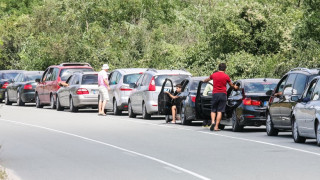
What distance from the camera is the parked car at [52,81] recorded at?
39594 millimetres

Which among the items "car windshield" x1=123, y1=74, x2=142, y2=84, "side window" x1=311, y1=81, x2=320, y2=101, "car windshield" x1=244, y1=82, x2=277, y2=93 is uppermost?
"side window" x1=311, y1=81, x2=320, y2=101

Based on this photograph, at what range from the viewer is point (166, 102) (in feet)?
92.3

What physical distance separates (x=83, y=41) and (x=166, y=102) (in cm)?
2723

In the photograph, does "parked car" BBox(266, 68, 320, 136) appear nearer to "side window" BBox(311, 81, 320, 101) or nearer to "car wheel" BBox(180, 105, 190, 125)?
"side window" BBox(311, 81, 320, 101)

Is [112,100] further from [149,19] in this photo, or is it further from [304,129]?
[149,19]

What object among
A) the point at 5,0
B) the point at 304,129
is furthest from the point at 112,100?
the point at 5,0

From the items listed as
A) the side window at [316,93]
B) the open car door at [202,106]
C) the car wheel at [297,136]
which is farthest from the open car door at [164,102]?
the side window at [316,93]

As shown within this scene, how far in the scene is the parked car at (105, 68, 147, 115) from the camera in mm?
33031

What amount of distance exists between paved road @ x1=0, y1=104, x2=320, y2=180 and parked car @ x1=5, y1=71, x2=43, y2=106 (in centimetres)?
1733

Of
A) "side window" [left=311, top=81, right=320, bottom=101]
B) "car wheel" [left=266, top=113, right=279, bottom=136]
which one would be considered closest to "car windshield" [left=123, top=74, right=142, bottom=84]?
"car wheel" [left=266, top=113, right=279, bottom=136]

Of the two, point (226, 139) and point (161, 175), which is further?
point (226, 139)

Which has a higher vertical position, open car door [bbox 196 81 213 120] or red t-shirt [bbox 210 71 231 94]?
red t-shirt [bbox 210 71 231 94]

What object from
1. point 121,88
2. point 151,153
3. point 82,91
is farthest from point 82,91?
point 151,153

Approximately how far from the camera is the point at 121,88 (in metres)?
33.1
